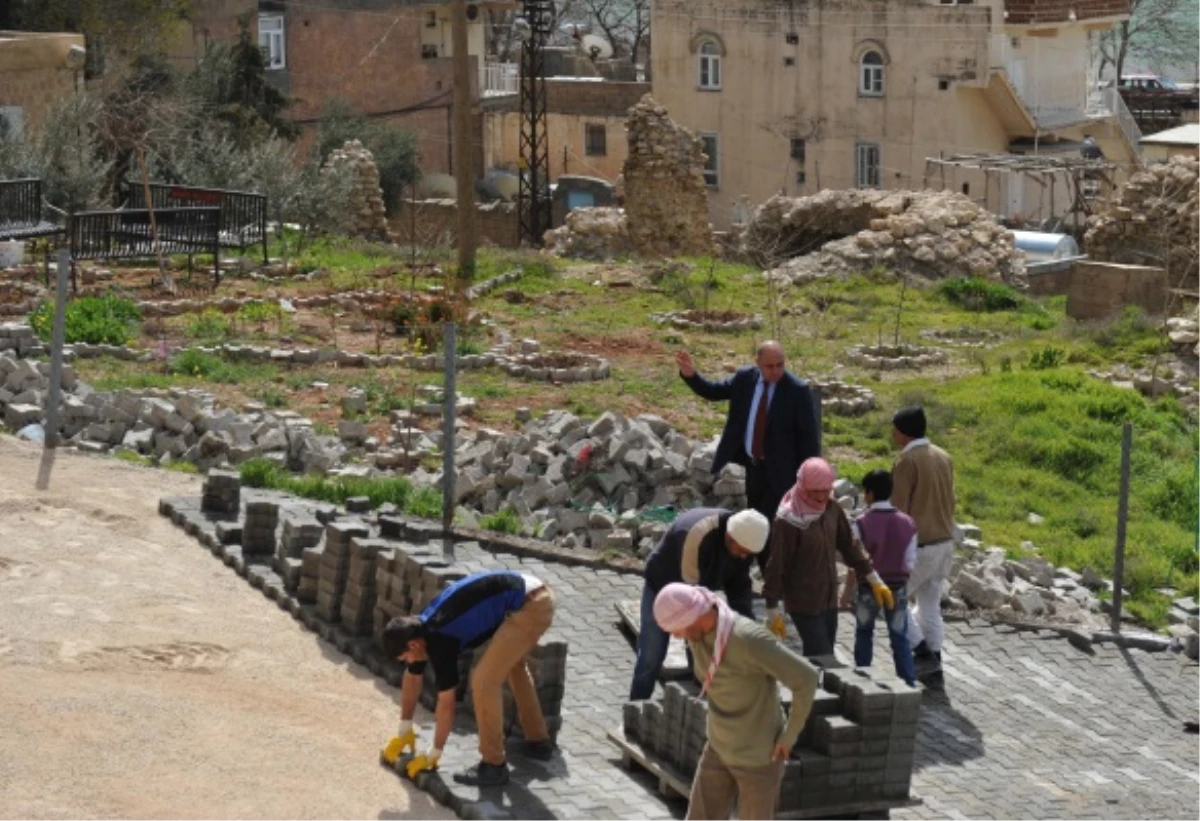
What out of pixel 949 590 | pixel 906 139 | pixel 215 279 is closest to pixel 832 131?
pixel 906 139

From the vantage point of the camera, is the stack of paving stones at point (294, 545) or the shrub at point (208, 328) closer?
the stack of paving stones at point (294, 545)

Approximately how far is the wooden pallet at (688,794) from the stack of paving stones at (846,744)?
0.02 meters

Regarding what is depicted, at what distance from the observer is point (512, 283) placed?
95.1ft

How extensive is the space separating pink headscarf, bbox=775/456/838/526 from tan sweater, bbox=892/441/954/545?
1.38m

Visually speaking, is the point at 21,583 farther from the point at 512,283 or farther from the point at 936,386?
the point at 512,283

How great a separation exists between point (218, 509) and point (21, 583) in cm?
216

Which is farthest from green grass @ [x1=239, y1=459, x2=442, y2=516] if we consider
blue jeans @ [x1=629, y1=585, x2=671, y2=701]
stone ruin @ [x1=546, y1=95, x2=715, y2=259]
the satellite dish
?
the satellite dish

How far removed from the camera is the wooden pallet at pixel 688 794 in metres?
10.6

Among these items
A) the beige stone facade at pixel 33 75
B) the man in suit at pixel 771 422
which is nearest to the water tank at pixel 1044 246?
the beige stone facade at pixel 33 75

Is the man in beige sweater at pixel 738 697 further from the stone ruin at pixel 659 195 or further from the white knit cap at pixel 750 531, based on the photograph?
the stone ruin at pixel 659 195

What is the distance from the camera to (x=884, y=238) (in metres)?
32.1

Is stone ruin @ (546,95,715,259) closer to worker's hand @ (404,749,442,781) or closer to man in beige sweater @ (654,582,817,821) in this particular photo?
worker's hand @ (404,749,442,781)

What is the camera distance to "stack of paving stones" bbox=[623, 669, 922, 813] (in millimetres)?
10570

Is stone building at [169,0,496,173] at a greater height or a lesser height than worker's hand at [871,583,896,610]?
greater
